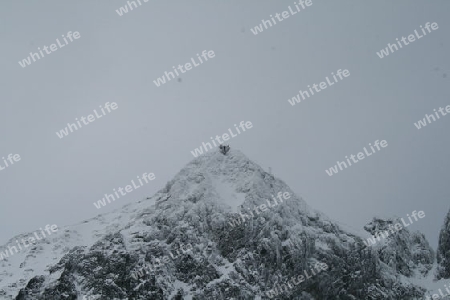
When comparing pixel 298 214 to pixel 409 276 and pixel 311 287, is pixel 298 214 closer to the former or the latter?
pixel 311 287

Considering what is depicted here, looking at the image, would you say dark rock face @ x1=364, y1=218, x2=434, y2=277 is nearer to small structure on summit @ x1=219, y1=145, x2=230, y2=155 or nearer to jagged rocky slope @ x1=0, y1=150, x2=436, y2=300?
jagged rocky slope @ x1=0, y1=150, x2=436, y2=300

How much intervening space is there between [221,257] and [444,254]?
43.3 m

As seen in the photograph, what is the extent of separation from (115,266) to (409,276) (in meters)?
53.3

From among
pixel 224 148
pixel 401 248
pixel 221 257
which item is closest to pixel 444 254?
pixel 401 248

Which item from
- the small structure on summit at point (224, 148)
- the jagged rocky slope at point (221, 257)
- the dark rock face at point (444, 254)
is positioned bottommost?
the dark rock face at point (444, 254)

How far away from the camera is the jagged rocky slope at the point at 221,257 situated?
72.6 meters

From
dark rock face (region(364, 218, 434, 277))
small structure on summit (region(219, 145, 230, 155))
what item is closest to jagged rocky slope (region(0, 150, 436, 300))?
dark rock face (region(364, 218, 434, 277))

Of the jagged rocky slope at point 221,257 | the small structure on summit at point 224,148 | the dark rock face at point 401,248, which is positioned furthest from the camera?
the small structure on summit at point 224,148

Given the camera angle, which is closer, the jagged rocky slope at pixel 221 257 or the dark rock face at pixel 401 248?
the jagged rocky slope at pixel 221 257

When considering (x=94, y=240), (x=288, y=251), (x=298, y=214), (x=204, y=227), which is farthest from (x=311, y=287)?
(x=94, y=240)

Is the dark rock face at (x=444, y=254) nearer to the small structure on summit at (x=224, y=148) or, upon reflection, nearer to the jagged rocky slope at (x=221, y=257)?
the jagged rocky slope at (x=221, y=257)

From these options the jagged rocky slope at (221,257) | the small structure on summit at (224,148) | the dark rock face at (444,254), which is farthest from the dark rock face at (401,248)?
the small structure on summit at (224,148)

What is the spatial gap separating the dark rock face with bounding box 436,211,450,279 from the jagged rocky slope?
6700 millimetres

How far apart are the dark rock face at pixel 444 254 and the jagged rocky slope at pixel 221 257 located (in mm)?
6700
